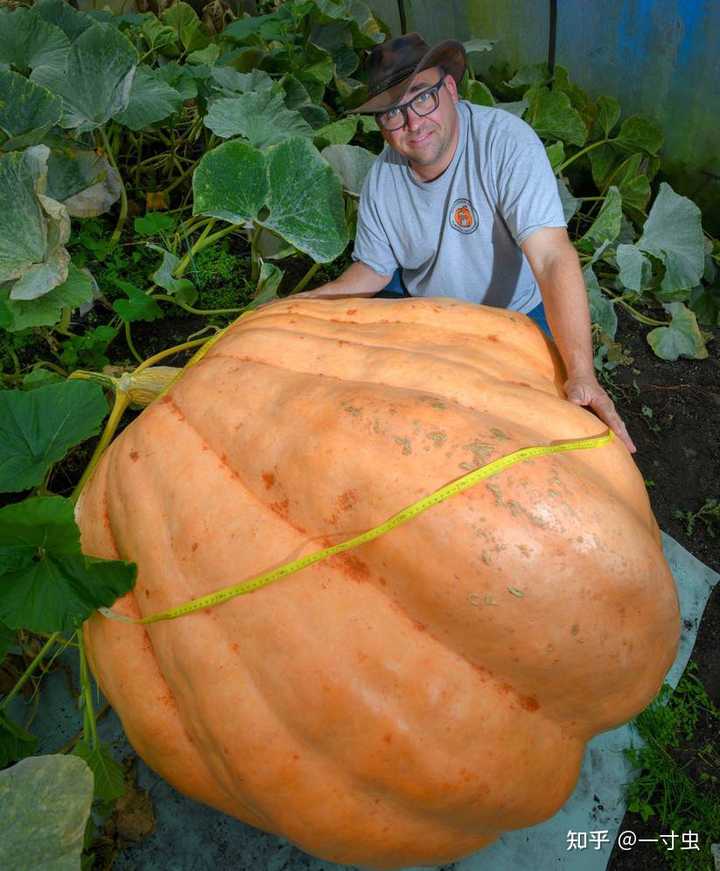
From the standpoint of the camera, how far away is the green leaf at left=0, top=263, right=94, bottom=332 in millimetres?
2012

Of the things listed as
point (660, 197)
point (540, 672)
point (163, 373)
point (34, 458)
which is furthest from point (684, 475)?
point (34, 458)

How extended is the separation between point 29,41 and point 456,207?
1726 millimetres

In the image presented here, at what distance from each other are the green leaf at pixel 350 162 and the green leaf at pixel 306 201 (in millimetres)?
340

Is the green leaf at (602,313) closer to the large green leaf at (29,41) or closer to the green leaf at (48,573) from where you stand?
the green leaf at (48,573)

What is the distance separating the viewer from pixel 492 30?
11.4 ft

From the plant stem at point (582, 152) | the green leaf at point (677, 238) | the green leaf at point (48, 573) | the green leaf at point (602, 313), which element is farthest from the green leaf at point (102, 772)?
the plant stem at point (582, 152)

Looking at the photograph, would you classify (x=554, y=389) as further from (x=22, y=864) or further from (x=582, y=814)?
(x=22, y=864)

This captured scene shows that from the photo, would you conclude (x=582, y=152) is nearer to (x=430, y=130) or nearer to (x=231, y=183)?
(x=430, y=130)

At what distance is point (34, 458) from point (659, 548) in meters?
1.31

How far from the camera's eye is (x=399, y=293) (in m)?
2.77

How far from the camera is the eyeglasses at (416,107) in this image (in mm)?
2053

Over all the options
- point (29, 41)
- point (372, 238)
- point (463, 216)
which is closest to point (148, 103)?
point (29, 41)

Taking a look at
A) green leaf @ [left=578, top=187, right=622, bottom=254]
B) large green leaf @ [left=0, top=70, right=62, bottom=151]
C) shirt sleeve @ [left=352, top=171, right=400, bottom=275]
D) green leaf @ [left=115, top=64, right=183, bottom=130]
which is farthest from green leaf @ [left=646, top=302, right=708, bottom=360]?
large green leaf @ [left=0, top=70, right=62, bottom=151]

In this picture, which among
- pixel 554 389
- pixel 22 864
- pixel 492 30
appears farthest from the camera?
pixel 492 30
